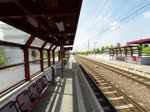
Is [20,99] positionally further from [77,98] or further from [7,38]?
[77,98]

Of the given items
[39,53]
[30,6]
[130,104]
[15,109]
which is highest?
[30,6]

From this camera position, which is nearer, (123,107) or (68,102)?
(123,107)

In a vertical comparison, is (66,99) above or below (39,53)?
below

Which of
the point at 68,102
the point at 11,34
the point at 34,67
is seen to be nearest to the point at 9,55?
the point at 11,34

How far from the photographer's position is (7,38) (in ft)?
16.3

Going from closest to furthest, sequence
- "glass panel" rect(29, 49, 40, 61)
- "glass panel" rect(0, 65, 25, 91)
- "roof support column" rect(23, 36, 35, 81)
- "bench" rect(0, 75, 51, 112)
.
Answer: "bench" rect(0, 75, 51, 112), "roof support column" rect(23, 36, 35, 81), "glass panel" rect(0, 65, 25, 91), "glass panel" rect(29, 49, 40, 61)

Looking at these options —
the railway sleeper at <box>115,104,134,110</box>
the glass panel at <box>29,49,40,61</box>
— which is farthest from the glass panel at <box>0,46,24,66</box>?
the railway sleeper at <box>115,104,134,110</box>

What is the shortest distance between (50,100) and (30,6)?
439cm

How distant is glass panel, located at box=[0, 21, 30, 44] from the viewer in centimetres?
459

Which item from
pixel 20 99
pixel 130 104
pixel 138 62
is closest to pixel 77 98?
pixel 130 104

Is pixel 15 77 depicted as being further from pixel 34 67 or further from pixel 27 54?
pixel 27 54

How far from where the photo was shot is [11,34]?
520 cm

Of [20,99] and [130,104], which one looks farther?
[130,104]

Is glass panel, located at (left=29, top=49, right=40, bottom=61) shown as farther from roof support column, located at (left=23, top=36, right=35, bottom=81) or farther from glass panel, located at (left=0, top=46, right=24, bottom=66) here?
roof support column, located at (left=23, top=36, right=35, bottom=81)
